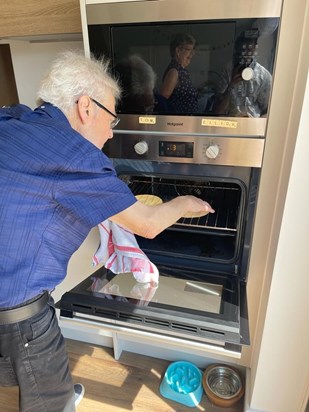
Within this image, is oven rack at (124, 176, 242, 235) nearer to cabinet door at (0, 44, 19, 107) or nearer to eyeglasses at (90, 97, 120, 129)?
eyeglasses at (90, 97, 120, 129)

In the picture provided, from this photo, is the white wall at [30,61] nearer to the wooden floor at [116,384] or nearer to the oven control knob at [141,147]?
the oven control knob at [141,147]

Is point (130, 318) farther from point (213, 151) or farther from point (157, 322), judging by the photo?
point (213, 151)

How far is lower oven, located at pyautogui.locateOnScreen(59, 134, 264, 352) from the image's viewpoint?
96 centimetres

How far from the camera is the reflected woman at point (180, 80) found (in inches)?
35.8

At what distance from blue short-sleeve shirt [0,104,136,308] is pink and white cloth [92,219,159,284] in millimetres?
249

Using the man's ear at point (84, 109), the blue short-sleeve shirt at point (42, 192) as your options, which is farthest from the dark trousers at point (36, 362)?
the man's ear at point (84, 109)

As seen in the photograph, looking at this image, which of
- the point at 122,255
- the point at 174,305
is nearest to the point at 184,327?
the point at 174,305

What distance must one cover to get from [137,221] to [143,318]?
0.31m

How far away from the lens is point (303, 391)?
1186mm

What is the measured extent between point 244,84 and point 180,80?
18 centimetres

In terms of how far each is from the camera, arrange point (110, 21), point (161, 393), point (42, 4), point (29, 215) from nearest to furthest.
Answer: point (29, 215) < point (110, 21) < point (42, 4) < point (161, 393)

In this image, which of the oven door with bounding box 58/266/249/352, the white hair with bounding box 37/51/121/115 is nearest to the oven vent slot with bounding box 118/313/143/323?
the oven door with bounding box 58/266/249/352

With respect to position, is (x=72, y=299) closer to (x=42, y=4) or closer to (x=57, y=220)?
(x=57, y=220)

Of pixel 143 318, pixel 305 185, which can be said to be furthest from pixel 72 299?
pixel 305 185
